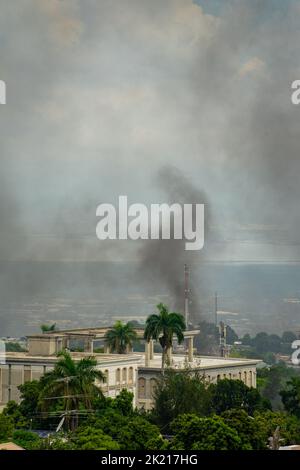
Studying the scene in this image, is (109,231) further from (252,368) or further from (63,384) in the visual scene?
(63,384)

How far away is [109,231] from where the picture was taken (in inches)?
7274

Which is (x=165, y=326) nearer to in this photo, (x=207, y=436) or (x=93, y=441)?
(x=207, y=436)

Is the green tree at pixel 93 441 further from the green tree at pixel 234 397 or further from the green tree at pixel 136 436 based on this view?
the green tree at pixel 234 397

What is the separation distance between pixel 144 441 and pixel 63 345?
2970 cm

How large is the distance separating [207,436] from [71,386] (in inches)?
441

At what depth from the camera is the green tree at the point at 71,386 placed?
188ft

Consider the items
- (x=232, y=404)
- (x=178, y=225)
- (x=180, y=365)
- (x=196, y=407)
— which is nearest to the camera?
(x=196, y=407)

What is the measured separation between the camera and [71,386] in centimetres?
5775

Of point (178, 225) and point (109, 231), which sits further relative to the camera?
point (109, 231)

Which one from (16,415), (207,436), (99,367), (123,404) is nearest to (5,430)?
(16,415)

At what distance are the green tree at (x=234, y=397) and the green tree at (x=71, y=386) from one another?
653 inches
